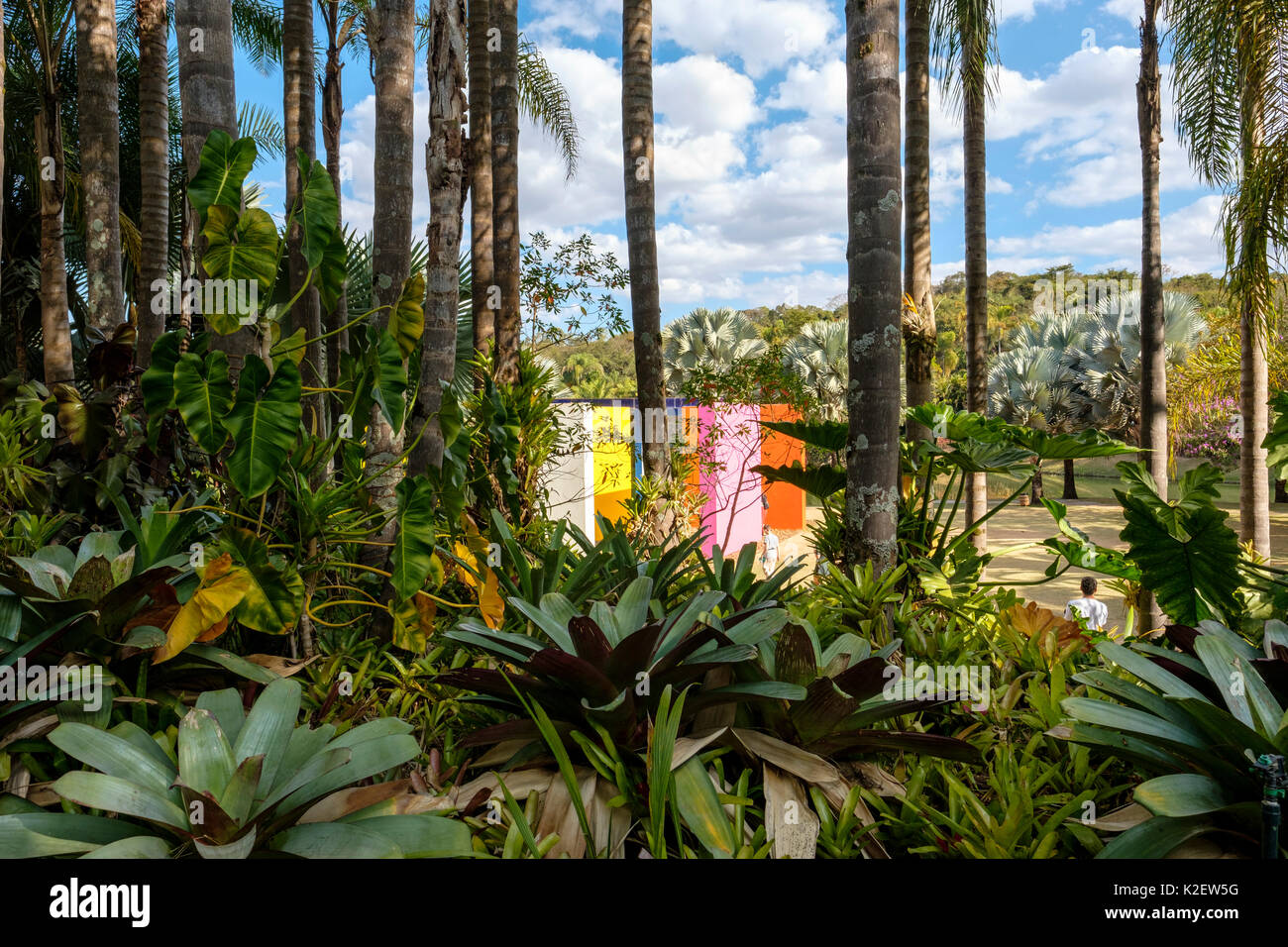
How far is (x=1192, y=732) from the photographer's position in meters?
1.85

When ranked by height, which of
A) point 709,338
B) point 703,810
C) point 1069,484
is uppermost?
point 709,338

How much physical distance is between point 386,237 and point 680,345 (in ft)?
95.9

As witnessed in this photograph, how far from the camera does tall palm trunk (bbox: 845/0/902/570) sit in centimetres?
336

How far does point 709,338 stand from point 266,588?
30.2m

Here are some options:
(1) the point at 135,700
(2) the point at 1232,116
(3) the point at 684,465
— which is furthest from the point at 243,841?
(2) the point at 1232,116

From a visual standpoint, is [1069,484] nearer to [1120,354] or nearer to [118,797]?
[1120,354]

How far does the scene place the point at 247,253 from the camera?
2.52m

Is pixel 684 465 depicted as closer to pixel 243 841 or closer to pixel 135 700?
pixel 135 700

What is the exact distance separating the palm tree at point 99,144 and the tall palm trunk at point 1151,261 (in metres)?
8.97

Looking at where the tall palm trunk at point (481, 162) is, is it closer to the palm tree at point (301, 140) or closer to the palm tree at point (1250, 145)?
the palm tree at point (301, 140)

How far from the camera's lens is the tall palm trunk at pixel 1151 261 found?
309 inches
